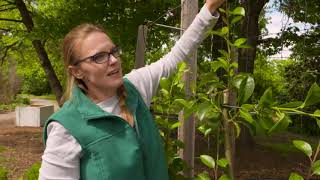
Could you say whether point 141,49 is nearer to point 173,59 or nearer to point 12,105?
point 173,59

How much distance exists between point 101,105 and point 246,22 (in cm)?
635

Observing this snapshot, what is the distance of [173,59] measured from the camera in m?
1.93

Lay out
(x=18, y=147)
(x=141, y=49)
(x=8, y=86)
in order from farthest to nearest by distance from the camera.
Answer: (x=8, y=86), (x=18, y=147), (x=141, y=49)

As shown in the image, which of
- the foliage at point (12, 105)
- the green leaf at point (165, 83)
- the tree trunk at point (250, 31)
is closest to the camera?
the green leaf at point (165, 83)

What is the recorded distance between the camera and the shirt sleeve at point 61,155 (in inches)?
57.4

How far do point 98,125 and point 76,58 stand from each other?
27 cm

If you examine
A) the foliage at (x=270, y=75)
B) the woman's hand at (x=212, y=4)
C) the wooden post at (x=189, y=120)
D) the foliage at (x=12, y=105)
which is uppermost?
the woman's hand at (x=212, y=4)

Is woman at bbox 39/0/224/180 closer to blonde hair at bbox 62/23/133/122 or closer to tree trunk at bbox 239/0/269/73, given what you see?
blonde hair at bbox 62/23/133/122

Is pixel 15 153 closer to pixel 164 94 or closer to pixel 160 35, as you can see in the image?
pixel 160 35

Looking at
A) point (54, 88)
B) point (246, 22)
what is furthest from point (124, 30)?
point (54, 88)

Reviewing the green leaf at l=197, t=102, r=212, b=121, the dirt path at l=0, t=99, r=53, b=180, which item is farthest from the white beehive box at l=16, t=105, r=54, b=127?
the green leaf at l=197, t=102, r=212, b=121

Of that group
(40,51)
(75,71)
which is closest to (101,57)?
(75,71)

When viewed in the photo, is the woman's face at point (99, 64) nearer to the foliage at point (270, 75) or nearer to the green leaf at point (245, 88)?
the green leaf at point (245, 88)

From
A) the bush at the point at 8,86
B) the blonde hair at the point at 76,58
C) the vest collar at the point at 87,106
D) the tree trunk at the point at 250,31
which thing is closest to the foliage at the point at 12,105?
the bush at the point at 8,86
